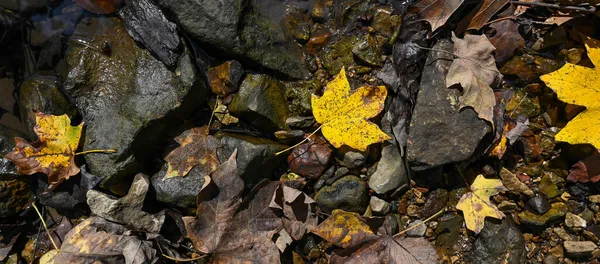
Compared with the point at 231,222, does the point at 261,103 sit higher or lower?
higher

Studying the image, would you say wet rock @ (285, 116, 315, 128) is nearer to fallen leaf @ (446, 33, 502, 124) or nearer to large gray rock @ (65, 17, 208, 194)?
large gray rock @ (65, 17, 208, 194)

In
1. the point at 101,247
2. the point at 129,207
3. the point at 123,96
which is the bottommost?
the point at 101,247

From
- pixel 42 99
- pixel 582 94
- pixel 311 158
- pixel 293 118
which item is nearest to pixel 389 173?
pixel 311 158

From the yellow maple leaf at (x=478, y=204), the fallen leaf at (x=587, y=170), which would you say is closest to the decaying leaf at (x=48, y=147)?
the yellow maple leaf at (x=478, y=204)

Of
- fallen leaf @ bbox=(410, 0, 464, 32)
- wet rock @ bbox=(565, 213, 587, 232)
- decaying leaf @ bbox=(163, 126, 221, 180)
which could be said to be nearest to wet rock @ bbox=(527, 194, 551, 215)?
wet rock @ bbox=(565, 213, 587, 232)

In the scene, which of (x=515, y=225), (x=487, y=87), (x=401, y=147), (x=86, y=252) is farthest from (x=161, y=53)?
(x=515, y=225)

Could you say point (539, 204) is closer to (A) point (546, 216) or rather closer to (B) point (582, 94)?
(A) point (546, 216)
